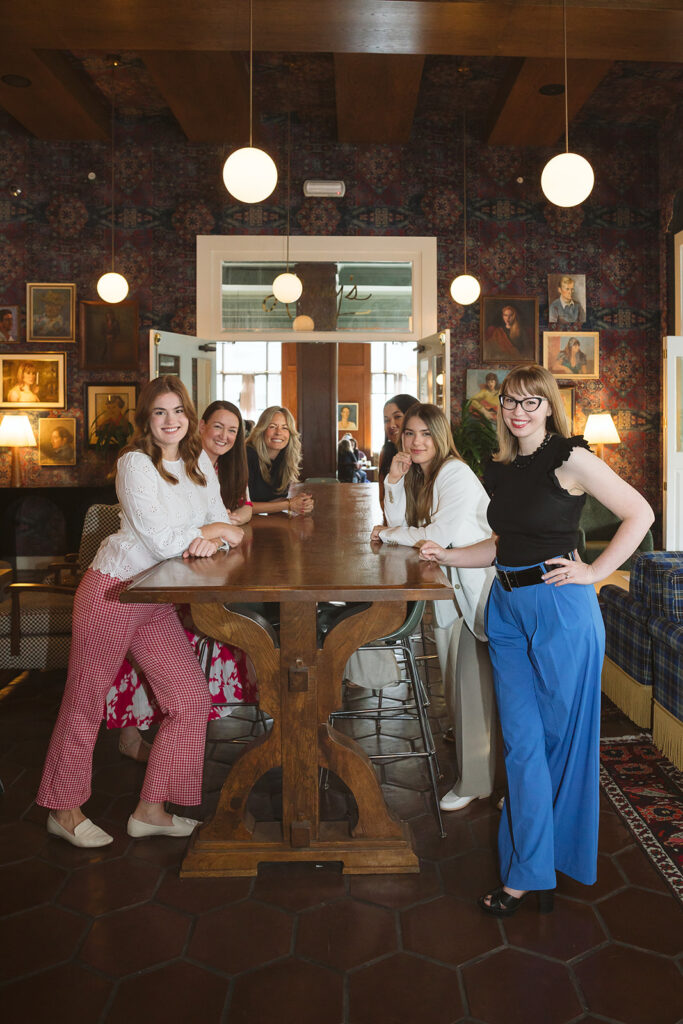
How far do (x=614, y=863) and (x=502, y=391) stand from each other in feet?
5.58

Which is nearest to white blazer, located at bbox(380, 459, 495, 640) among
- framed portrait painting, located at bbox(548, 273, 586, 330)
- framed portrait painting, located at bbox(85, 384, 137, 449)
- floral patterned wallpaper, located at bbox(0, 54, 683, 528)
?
floral patterned wallpaper, located at bbox(0, 54, 683, 528)

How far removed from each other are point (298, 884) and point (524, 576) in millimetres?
1296

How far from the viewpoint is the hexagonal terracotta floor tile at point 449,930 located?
7.23 ft

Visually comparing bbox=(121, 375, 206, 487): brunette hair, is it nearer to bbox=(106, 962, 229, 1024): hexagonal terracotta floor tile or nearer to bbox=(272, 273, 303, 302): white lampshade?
bbox=(106, 962, 229, 1024): hexagonal terracotta floor tile

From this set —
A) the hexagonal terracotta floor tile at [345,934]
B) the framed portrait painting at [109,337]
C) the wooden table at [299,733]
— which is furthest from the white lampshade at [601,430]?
the hexagonal terracotta floor tile at [345,934]

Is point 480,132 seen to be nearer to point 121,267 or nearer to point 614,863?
point 121,267

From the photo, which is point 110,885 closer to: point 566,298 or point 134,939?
point 134,939

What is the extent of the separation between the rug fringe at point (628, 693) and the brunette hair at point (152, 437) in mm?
2495

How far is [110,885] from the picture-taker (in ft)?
8.42

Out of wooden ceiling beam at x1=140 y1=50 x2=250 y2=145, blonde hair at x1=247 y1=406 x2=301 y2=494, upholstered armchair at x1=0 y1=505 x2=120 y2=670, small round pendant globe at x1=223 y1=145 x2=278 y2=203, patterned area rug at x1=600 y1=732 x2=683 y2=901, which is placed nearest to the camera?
patterned area rug at x1=600 y1=732 x2=683 y2=901

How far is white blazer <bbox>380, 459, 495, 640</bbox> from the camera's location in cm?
299

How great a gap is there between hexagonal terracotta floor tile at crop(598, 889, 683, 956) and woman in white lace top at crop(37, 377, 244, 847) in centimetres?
146

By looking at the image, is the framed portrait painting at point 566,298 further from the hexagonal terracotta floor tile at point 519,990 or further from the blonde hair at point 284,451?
the hexagonal terracotta floor tile at point 519,990

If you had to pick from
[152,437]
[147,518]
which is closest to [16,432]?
[152,437]
